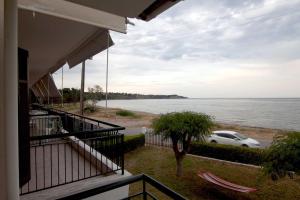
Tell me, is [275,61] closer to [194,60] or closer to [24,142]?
[194,60]

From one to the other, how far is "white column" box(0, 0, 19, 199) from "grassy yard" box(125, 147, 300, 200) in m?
5.53

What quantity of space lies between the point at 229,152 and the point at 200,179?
2578 millimetres

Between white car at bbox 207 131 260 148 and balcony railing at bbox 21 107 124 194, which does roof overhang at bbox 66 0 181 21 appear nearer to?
balcony railing at bbox 21 107 124 194

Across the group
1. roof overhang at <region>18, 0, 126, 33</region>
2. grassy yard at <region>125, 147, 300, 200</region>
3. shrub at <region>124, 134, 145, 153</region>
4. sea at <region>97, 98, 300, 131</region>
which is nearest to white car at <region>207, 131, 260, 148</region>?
sea at <region>97, 98, 300, 131</region>

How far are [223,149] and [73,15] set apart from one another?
30.0 ft

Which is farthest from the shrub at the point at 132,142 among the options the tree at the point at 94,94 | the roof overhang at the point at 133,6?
the tree at the point at 94,94

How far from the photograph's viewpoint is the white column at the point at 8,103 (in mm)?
1390

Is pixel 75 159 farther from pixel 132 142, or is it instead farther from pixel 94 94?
pixel 94 94

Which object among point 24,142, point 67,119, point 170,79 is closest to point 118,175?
point 24,142

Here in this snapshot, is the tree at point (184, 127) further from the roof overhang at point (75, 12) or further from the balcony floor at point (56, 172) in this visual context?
the roof overhang at point (75, 12)

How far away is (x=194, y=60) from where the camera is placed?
23266mm

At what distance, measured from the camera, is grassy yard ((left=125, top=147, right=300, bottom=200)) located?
666 centimetres

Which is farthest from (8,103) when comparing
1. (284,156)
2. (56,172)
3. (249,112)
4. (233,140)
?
(249,112)

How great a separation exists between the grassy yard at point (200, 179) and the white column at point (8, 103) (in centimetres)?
553
